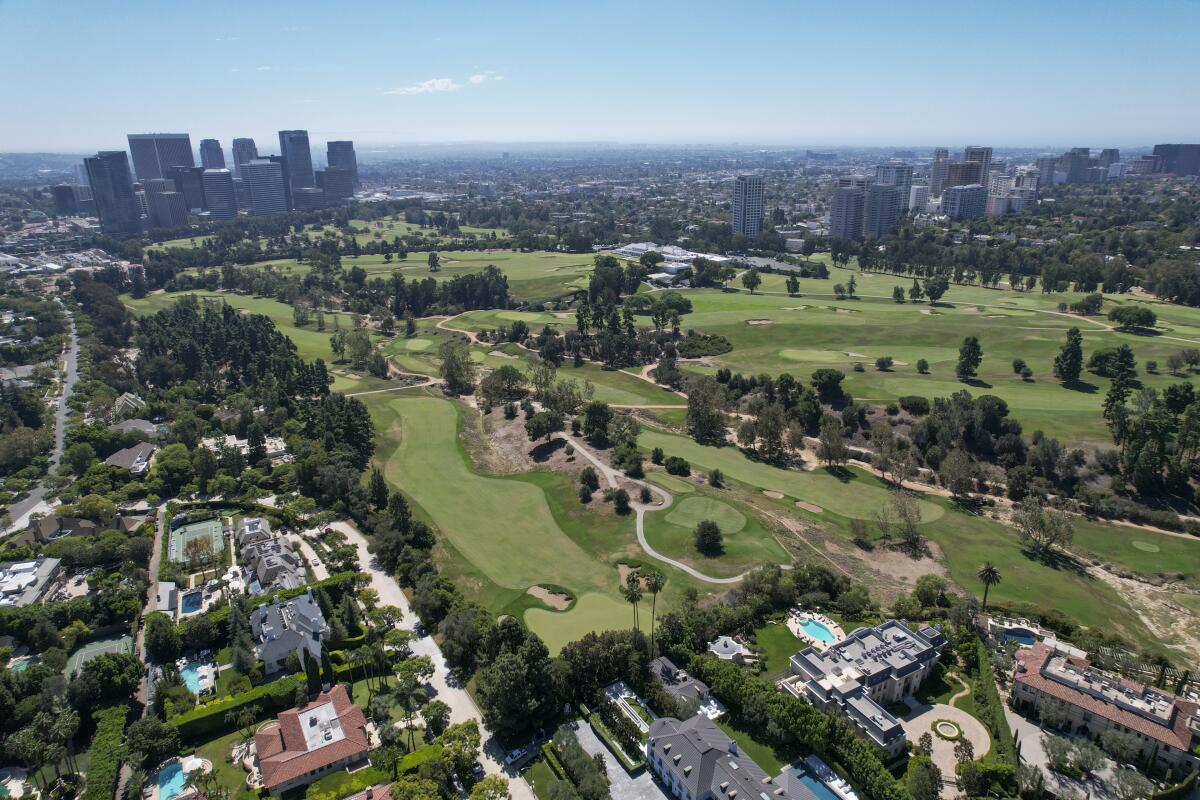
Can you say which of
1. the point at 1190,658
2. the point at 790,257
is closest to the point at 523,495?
the point at 1190,658

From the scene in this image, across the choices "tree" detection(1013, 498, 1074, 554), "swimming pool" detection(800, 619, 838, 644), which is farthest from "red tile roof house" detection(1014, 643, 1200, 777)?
"tree" detection(1013, 498, 1074, 554)

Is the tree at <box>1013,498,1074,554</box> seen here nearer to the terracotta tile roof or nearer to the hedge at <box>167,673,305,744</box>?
the terracotta tile roof

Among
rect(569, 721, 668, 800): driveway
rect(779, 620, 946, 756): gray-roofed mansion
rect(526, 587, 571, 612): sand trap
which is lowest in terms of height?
rect(569, 721, 668, 800): driveway

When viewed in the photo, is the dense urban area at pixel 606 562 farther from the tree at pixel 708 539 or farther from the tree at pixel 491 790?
the tree at pixel 708 539

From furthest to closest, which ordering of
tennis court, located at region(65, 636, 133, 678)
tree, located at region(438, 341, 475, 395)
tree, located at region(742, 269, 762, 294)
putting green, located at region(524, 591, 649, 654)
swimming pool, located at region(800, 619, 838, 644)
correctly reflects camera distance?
tree, located at region(742, 269, 762, 294), tree, located at region(438, 341, 475, 395), putting green, located at region(524, 591, 649, 654), swimming pool, located at region(800, 619, 838, 644), tennis court, located at region(65, 636, 133, 678)

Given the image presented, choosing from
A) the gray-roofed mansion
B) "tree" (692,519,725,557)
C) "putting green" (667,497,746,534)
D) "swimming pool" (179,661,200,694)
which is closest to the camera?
the gray-roofed mansion

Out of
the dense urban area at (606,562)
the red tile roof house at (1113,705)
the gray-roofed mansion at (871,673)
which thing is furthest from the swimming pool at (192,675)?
the red tile roof house at (1113,705)

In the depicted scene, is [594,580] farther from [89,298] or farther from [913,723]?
[89,298]
